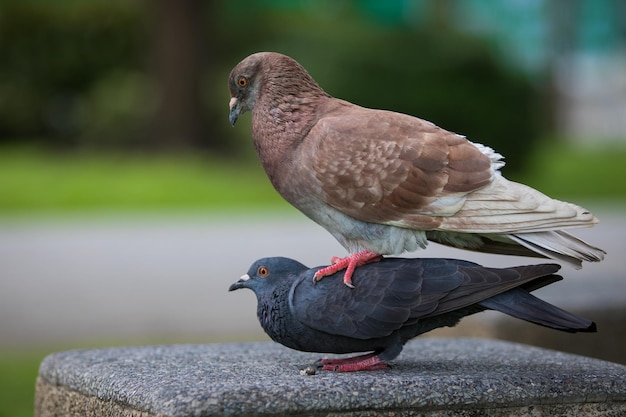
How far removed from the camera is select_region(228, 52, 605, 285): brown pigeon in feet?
11.6

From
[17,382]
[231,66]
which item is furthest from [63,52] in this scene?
[17,382]

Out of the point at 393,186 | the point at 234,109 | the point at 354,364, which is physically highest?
the point at 234,109

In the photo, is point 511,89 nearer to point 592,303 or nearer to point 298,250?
point 298,250

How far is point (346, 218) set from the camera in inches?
144

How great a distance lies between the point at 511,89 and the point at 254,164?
393 cm

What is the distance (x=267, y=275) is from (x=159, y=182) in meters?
9.55

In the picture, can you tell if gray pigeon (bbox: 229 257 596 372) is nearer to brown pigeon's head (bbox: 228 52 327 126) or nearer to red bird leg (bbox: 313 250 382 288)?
red bird leg (bbox: 313 250 382 288)

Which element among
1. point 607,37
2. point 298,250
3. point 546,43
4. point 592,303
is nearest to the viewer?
point 592,303

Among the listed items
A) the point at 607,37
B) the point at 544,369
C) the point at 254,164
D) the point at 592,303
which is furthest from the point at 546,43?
the point at 544,369

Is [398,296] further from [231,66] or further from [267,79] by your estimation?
[231,66]

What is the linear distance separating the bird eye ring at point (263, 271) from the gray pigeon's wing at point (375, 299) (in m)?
0.18

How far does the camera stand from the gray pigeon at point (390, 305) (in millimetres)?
3561

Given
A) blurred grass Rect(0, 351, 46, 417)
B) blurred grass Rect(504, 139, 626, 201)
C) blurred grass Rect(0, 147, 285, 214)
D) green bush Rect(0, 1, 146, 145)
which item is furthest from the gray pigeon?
green bush Rect(0, 1, 146, 145)

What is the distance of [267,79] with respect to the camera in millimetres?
3816
